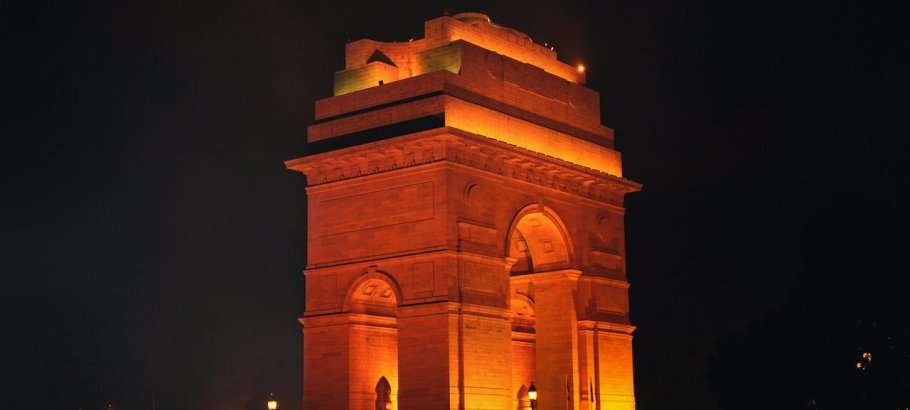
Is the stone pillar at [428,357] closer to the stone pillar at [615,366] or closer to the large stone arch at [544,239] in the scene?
the large stone arch at [544,239]

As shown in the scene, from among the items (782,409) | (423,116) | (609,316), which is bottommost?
(782,409)

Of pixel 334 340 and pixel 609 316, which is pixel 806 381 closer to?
pixel 609 316

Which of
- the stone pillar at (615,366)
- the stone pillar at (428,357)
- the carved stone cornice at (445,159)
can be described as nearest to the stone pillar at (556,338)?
the stone pillar at (615,366)

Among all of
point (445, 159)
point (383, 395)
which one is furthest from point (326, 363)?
point (445, 159)

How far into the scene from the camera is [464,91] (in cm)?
5275

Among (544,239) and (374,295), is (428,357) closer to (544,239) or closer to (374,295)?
(374,295)

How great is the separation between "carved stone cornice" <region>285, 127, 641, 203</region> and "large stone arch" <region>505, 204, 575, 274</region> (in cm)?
109

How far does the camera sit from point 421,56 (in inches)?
2132

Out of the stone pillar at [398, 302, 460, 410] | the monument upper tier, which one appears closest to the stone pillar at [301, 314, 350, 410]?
the stone pillar at [398, 302, 460, 410]

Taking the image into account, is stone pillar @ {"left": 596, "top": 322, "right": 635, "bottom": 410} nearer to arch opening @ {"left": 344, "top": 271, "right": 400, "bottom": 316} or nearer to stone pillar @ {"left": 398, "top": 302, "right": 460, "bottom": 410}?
arch opening @ {"left": 344, "top": 271, "right": 400, "bottom": 316}

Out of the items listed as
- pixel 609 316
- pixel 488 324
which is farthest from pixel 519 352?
pixel 488 324

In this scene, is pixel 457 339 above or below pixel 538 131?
below

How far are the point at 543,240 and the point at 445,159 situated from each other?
6.89 m

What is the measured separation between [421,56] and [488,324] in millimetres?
9300
